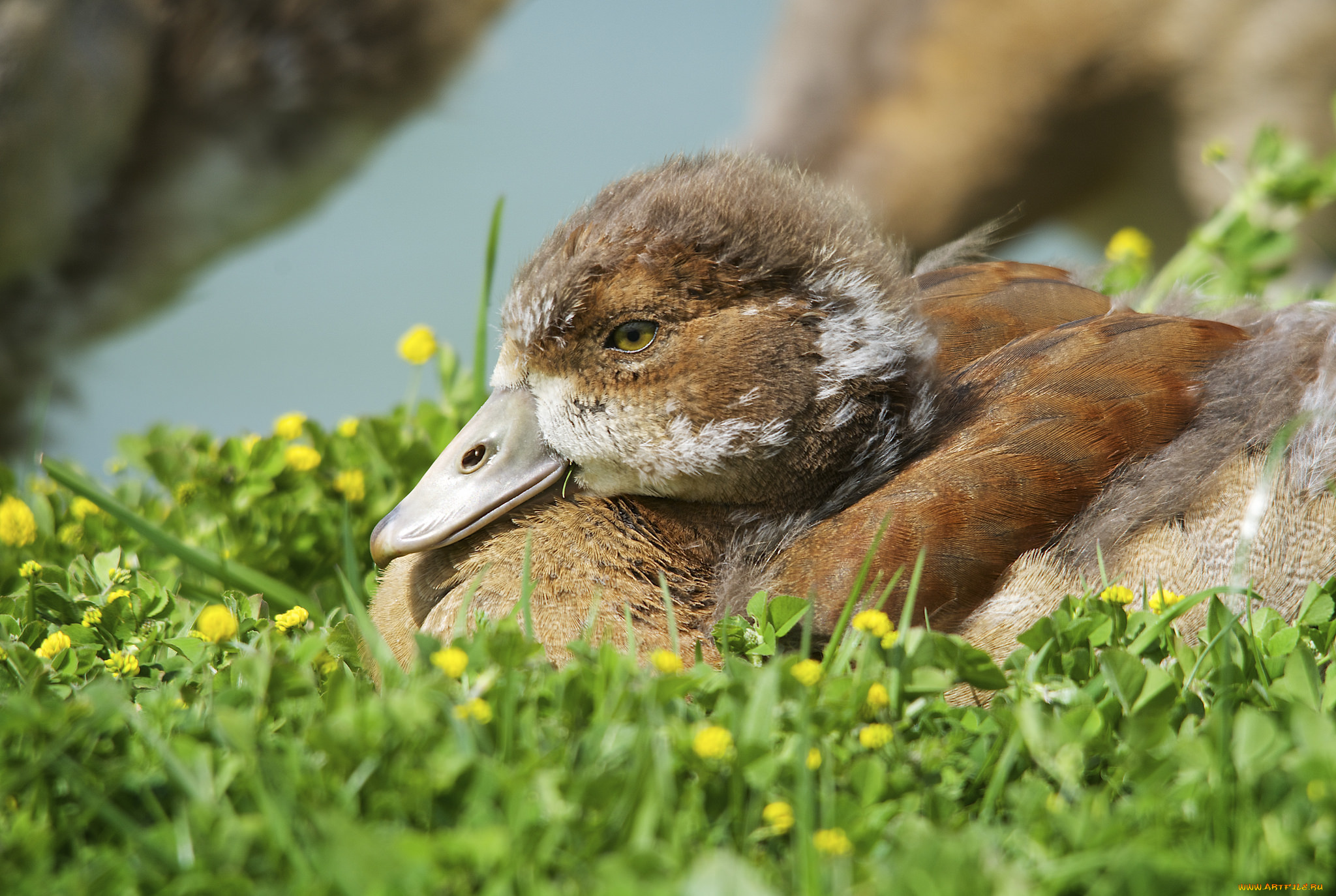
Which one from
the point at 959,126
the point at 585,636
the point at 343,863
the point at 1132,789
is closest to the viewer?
the point at 343,863

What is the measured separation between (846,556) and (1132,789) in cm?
53

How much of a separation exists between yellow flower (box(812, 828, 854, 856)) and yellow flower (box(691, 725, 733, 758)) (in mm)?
131

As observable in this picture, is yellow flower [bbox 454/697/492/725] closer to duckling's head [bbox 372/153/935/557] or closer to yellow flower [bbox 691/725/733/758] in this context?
yellow flower [bbox 691/725/733/758]

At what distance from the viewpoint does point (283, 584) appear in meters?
2.15

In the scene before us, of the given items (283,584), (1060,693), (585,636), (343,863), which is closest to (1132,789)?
(1060,693)

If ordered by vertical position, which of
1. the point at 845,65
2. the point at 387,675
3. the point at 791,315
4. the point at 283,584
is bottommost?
the point at 387,675

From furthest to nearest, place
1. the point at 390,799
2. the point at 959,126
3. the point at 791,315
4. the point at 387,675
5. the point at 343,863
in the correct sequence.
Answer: the point at 959,126
the point at 791,315
the point at 387,675
the point at 390,799
the point at 343,863

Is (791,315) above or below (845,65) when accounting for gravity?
below

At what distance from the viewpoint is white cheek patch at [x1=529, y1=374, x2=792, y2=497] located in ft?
5.74

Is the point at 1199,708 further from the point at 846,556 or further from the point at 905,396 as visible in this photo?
the point at 905,396

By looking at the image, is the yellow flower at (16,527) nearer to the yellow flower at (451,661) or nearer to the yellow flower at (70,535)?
the yellow flower at (70,535)

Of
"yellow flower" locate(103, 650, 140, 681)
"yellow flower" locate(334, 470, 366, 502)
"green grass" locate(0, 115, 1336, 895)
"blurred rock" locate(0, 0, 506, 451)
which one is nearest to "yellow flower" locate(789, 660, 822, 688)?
"green grass" locate(0, 115, 1336, 895)

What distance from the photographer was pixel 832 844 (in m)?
1.12

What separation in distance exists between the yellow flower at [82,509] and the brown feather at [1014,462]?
1.34 metres
